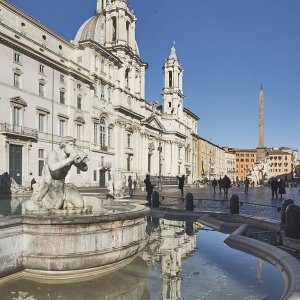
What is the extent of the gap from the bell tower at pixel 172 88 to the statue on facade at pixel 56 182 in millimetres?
76325

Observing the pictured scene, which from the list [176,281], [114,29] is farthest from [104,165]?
[176,281]

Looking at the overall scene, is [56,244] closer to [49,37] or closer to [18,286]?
[18,286]

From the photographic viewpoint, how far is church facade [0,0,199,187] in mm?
31797

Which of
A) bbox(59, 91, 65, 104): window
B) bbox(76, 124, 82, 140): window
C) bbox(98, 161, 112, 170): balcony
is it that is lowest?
bbox(98, 161, 112, 170): balcony

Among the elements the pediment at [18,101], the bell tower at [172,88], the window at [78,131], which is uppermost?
the bell tower at [172,88]

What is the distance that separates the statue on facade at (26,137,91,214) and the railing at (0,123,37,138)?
25291 millimetres

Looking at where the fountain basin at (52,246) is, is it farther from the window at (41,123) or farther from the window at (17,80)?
the window at (41,123)

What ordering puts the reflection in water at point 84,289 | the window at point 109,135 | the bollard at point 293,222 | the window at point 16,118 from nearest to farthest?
the reflection in water at point 84,289 → the bollard at point 293,222 → the window at point 16,118 → the window at point 109,135

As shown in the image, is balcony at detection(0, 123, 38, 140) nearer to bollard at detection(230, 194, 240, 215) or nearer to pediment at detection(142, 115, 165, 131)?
bollard at detection(230, 194, 240, 215)

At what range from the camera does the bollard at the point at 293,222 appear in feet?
25.4

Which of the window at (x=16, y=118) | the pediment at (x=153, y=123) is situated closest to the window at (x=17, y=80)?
the window at (x=16, y=118)

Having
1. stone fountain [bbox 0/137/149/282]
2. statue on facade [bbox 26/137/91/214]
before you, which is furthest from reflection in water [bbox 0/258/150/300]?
statue on facade [bbox 26/137/91/214]

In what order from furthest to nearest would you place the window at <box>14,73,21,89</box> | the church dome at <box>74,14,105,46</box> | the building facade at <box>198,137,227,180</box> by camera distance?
1. the building facade at <box>198,137,227,180</box>
2. the church dome at <box>74,14,105,46</box>
3. the window at <box>14,73,21,89</box>

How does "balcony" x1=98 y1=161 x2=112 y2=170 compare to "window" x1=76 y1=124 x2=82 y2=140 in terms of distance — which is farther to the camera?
"balcony" x1=98 y1=161 x2=112 y2=170
